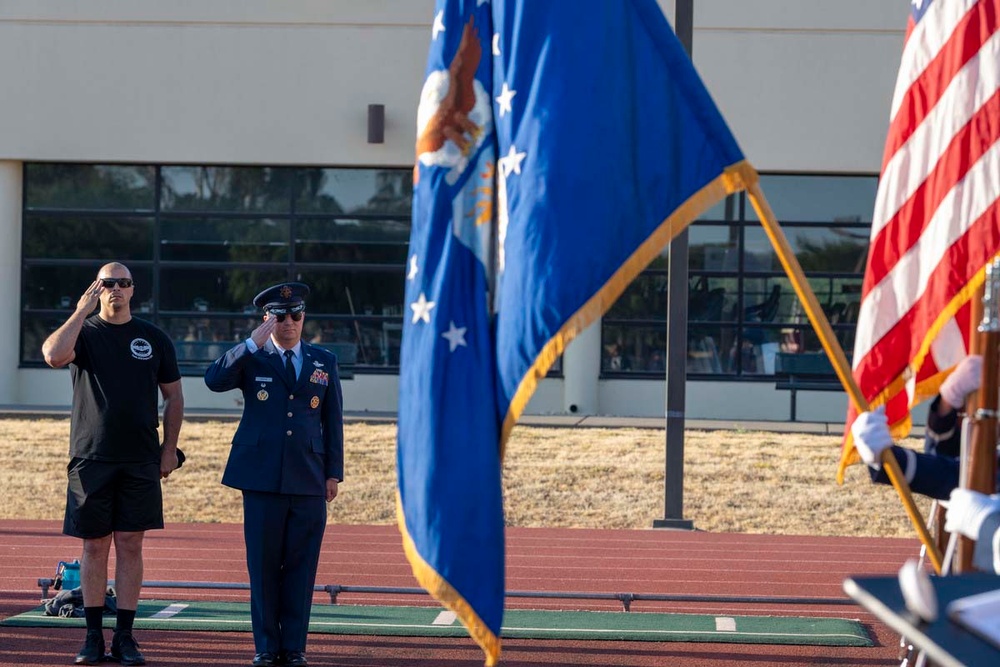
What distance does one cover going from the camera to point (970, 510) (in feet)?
11.5

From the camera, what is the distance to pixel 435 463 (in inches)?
177

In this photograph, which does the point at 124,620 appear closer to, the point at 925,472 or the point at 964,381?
the point at 925,472

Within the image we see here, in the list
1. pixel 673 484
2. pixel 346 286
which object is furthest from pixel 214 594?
pixel 346 286

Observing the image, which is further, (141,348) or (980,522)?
(141,348)

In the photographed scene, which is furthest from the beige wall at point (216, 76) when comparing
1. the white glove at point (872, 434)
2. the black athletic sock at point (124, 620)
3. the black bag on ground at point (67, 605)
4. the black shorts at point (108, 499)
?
the white glove at point (872, 434)

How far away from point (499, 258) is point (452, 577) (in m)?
1.07

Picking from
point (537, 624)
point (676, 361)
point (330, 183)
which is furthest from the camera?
point (330, 183)

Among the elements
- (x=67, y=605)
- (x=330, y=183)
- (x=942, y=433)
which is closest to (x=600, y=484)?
(x=67, y=605)

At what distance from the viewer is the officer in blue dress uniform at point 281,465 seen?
22.6 feet

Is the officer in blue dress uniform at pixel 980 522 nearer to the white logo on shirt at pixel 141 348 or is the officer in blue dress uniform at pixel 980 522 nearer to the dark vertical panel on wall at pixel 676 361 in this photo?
the white logo on shirt at pixel 141 348

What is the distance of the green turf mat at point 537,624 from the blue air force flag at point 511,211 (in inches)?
141

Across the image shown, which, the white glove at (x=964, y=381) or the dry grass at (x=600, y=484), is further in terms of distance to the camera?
the dry grass at (x=600, y=484)

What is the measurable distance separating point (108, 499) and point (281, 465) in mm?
895

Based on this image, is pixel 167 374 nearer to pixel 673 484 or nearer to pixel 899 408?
pixel 899 408
